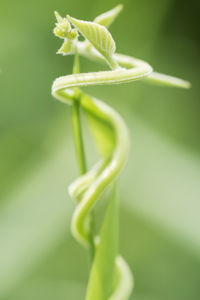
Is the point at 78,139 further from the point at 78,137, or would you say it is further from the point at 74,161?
the point at 74,161

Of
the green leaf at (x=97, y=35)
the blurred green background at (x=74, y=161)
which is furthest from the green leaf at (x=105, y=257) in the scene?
the blurred green background at (x=74, y=161)

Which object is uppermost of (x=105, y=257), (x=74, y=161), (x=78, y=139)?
(x=78, y=139)

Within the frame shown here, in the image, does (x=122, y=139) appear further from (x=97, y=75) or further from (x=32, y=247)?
(x=32, y=247)

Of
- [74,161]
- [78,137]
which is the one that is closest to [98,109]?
[78,137]

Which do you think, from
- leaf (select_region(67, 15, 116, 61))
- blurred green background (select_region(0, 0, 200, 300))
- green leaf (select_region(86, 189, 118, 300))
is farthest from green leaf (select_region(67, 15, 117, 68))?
blurred green background (select_region(0, 0, 200, 300))

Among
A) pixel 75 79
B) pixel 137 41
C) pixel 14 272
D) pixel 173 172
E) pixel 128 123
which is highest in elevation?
pixel 75 79

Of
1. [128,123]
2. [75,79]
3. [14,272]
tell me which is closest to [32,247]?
[14,272]
